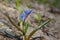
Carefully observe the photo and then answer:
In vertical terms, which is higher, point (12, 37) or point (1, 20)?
point (1, 20)

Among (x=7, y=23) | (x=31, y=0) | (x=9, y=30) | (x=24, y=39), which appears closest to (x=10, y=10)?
(x=7, y=23)

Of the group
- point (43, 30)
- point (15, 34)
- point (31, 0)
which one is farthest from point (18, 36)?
point (31, 0)

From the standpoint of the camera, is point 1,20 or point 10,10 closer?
point 1,20

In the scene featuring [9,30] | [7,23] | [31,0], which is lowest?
[9,30]

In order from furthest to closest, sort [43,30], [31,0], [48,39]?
[31,0]
[43,30]
[48,39]

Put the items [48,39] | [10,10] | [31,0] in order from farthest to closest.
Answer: [31,0]
[10,10]
[48,39]

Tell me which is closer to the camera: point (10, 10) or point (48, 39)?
point (48, 39)

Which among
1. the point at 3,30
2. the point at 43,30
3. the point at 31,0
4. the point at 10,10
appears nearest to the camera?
the point at 3,30

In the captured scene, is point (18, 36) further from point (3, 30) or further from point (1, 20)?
point (1, 20)

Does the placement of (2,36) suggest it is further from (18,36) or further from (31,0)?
(31,0)
